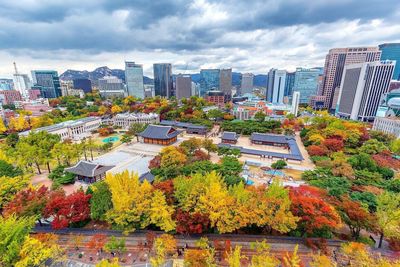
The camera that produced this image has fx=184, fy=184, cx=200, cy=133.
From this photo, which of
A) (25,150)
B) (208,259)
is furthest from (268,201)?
(25,150)

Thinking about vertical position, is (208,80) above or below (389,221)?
above

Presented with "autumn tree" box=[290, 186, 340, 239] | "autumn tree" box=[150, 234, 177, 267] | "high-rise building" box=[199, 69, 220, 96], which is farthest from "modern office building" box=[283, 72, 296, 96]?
"autumn tree" box=[150, 234, 177, 267]

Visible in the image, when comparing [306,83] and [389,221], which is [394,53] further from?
[389,221]

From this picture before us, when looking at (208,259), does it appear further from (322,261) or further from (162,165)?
(162,165)

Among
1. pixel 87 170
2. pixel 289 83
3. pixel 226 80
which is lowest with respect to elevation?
pixel 87 170

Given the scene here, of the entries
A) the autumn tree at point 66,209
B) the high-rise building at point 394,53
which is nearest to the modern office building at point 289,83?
the high-rise building at point 394,53

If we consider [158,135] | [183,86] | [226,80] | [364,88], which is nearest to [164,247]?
[158,135]
